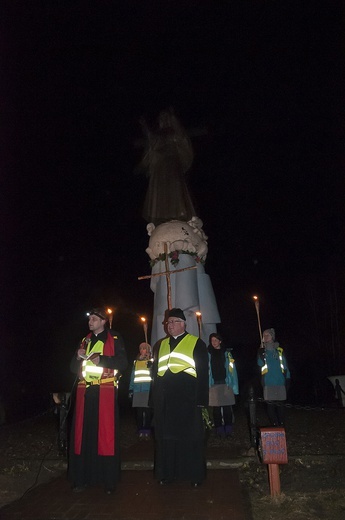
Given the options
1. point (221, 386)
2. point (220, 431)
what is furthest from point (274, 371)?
point (220, 431)

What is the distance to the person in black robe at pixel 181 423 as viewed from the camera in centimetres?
512

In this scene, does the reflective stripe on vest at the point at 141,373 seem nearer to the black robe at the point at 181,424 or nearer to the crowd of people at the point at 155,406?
the crowd of people at the point at 155,406

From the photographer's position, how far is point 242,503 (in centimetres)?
446

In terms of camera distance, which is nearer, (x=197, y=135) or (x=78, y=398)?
(x=78, y=398)

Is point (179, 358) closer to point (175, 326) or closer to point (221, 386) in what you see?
point (175, 326)

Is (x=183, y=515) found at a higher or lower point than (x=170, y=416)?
lower

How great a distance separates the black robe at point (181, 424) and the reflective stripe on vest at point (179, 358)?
0.05 meters

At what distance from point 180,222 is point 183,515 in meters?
8.54

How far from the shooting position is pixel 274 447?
4578mm

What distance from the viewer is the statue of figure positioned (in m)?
12.9

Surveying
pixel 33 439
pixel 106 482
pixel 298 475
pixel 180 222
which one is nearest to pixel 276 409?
pixel 298 475

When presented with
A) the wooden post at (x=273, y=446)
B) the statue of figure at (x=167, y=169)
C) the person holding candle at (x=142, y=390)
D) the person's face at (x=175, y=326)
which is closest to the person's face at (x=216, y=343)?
the person holding candle at (x=142, y=390)

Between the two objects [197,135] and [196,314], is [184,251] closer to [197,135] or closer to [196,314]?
[196,314]

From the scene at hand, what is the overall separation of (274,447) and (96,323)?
8.14ft
